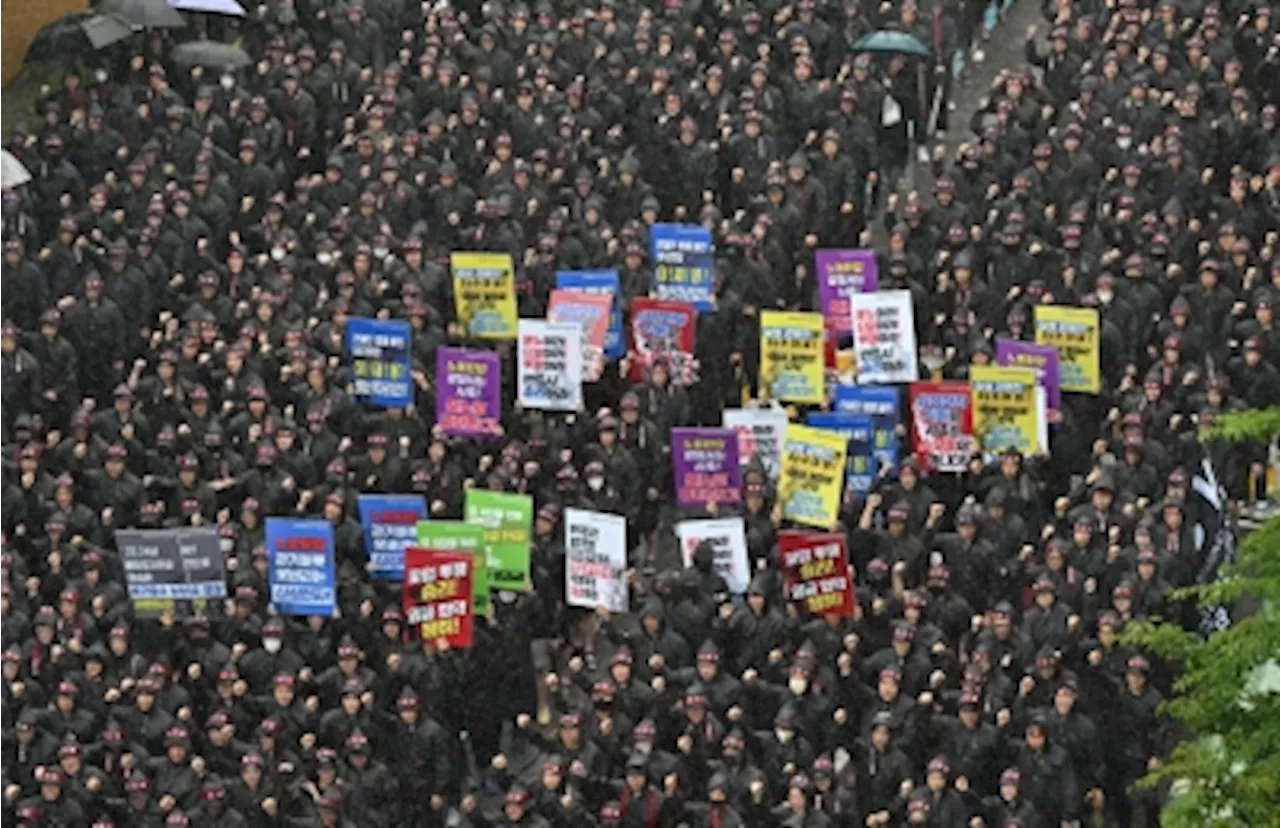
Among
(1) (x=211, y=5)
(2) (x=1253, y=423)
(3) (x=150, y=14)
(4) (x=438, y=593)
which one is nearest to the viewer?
(2) (x=1253, y=423)

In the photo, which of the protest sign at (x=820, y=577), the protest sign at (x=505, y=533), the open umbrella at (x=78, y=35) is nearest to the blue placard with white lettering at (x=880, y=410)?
the protest sign at (x=820, y=577)

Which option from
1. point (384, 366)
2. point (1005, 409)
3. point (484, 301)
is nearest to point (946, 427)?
point (1005, 409)

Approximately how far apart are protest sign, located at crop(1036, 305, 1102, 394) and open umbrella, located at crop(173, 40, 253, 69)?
894 cm

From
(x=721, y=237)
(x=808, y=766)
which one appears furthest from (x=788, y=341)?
(x=808, y=766)

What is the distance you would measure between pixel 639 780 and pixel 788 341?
568cm

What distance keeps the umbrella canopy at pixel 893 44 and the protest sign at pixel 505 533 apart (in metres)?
8.75

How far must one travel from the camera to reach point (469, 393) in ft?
120

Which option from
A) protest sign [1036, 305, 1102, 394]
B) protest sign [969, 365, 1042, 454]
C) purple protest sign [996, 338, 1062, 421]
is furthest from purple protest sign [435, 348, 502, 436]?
protest sign [1036, 305, 1102, 394]

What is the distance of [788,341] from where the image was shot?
36.9 meters

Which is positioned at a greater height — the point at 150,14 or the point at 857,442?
the point at 150,14

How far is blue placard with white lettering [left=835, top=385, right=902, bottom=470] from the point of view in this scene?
36094mm

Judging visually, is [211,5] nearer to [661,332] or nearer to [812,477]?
[661,332]

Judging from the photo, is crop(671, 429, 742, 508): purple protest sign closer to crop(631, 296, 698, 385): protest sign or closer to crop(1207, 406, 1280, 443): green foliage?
crop(631, 296, 698, 385): protest sign

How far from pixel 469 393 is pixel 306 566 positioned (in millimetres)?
2827
